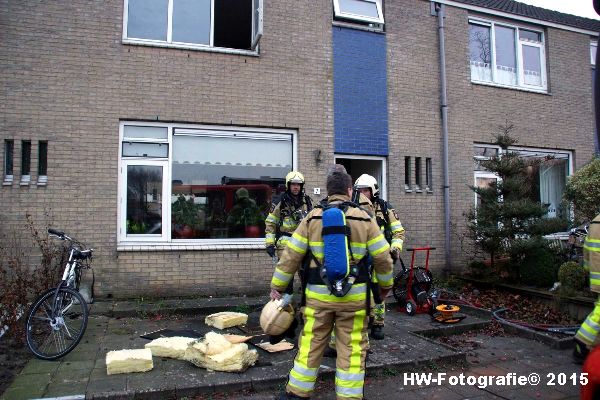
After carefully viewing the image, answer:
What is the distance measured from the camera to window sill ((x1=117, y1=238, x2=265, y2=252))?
25.8 feet

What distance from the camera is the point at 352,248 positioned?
12.2ft

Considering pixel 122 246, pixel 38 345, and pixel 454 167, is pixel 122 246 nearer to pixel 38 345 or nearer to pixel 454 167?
Answer: pixel 38 345

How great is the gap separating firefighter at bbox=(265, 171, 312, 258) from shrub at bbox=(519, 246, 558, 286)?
4.82m

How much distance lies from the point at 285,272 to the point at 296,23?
6594 millimetres

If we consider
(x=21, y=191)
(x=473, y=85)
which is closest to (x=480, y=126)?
(x=473, y=85)

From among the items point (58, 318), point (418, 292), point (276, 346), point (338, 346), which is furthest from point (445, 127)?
point (58, 318)

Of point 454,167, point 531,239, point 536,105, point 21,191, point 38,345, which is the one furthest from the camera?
point 536,105

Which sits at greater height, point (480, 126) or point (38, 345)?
point (480, 126)

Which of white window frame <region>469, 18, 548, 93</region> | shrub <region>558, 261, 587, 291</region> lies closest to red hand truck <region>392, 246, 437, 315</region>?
shrub <region>558, 261, 587, 291</region>

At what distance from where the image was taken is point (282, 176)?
895cm

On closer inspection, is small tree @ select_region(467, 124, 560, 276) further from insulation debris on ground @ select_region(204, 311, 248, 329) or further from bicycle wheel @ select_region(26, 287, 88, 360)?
Result: bicycle wheel @ select_region(26, 287, 88, 360)

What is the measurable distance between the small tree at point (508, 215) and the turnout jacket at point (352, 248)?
574 cm

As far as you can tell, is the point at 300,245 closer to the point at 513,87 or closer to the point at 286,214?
the point at 286,214

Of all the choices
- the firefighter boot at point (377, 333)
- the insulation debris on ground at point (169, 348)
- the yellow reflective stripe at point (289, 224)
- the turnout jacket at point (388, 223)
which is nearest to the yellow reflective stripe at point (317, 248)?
the insulation debris on ground at point (169, 348)
